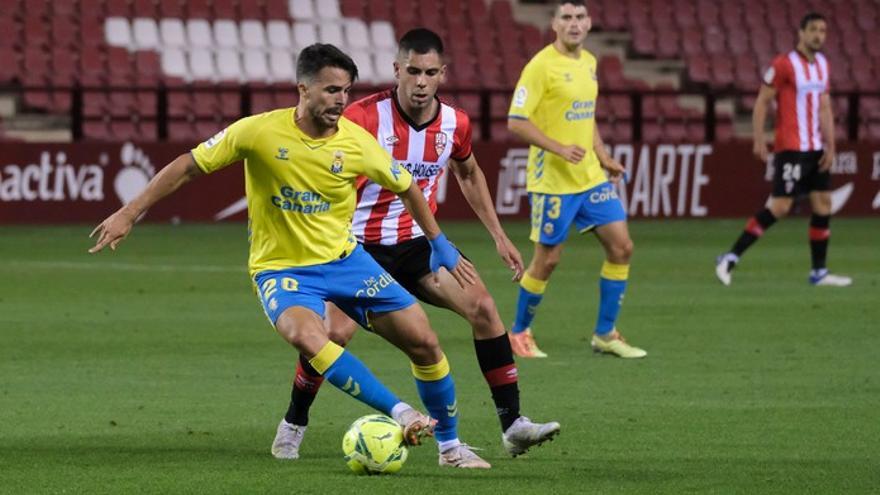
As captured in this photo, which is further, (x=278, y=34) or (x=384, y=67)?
(x=384, y=67)

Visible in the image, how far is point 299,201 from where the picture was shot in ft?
25.0

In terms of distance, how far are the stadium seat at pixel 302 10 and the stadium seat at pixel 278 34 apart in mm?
326

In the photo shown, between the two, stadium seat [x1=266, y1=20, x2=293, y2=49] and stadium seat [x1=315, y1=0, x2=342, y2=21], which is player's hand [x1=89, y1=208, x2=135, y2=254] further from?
stadium seat [x1=315, y1=0, x2=342, y2=21]

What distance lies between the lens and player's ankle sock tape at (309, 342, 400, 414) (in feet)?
23.8

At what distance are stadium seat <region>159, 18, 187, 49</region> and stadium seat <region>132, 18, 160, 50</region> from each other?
9 centimetres

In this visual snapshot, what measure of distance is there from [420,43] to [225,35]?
60.3ft

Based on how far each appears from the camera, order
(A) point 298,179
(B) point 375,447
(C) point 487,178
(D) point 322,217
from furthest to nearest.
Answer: (C) point 487,178, (D) point 322,217, (A) point 298,179, (B) point 375,447

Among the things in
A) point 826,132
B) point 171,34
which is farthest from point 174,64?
point 826,132

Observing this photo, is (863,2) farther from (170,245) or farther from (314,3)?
(170,245)

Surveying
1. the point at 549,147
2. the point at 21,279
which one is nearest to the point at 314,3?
the point at 21,279

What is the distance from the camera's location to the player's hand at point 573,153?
37.8ft

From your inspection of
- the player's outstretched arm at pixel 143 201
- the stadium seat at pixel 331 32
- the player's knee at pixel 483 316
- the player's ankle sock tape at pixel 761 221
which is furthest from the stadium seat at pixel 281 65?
the player's outstretched arm at pixel 143 201

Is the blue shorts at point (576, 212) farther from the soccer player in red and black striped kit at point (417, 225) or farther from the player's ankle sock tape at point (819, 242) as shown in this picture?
the player's ankle sock tape at point (819, 242)

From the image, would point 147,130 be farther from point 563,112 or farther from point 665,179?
point 563,112
